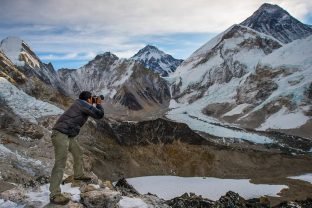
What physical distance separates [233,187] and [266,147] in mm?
53875

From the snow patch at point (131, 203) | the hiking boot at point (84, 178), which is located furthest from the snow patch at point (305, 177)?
the hiking boot at point (84, 178)

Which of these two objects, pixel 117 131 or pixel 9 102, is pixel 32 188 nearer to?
pixel 9 102

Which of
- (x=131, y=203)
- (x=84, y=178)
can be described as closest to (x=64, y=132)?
(x=84, y=178)

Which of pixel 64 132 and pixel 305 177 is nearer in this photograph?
pixel 64 132

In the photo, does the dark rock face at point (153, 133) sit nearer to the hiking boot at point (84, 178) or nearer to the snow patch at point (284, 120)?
the hiking boot at point (84, 178)

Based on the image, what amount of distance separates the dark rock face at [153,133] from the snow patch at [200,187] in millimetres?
18810

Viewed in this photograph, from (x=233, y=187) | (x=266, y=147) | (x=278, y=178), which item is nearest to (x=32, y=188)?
(x=233, y=187)

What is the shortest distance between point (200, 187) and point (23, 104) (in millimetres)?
32001

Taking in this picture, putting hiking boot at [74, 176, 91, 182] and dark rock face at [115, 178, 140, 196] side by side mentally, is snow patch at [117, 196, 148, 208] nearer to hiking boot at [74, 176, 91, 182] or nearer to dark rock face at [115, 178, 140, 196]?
dark rock face at [115, 178, 140, 196]

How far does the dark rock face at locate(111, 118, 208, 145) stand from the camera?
95.1 m

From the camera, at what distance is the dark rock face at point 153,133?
3745 inches

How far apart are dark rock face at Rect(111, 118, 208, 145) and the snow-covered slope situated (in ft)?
57.6

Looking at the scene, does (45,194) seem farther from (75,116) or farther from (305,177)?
(305,177)

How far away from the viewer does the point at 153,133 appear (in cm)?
9869
